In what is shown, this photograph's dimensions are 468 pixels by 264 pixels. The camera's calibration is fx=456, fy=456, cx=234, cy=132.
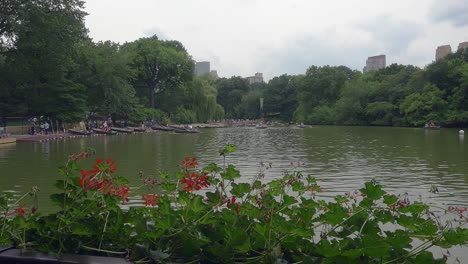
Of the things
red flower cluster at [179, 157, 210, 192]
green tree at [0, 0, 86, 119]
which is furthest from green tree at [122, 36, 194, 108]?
red flower cluster at [179, 157, 210, 192]

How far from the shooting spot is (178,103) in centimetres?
6394

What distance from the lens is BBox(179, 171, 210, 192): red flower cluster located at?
282 centimetres

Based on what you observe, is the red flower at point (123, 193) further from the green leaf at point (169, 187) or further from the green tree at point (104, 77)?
the green tree at point (104, 77)

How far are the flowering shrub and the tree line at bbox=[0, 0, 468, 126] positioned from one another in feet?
78.2

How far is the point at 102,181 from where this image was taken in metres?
2.81

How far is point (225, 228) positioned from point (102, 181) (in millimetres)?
916

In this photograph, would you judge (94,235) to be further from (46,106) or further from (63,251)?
(46,106)

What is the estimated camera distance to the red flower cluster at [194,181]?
282 centimetres

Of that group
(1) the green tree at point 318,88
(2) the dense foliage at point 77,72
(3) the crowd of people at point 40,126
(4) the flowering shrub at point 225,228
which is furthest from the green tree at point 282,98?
(4) the flowering shrub at point 225,228

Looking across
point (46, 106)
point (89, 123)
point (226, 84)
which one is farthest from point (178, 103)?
point (226, 84)

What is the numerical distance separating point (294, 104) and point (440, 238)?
90.1 metres

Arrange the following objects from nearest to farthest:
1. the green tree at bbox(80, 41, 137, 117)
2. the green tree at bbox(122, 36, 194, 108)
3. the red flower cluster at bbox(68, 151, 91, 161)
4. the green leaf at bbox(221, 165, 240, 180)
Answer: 1. the red flower cluster at bbox(68, 151, 91, 161)
2. the green leaf at bbox(221, 165, 240, 180)
3. the green tree at bbox(80, 41, 137, 117)
4. the green tree at bbox(122, 36, 194, 108)

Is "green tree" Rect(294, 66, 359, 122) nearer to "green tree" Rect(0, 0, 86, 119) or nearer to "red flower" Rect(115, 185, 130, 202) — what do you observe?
"green tree" Rect(0, 0, 86, 119)

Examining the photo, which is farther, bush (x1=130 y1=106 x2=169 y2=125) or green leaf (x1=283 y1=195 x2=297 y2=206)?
bush (x1=130 y1=106 x2=169 y2=125)
